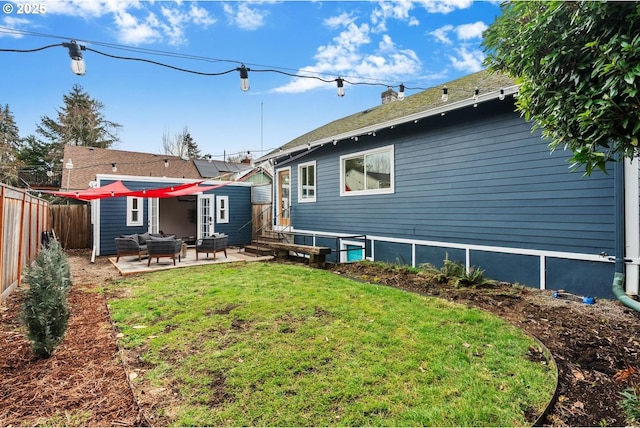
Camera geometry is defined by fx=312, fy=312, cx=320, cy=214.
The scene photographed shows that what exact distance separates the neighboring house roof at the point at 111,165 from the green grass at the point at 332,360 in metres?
14.4

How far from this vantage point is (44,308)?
2.77m

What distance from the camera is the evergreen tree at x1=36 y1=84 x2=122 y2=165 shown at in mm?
25000

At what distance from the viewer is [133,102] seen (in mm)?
16953

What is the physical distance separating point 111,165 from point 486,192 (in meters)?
16.5

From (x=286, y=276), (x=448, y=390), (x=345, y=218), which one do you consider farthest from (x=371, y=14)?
(x=448, y=390)

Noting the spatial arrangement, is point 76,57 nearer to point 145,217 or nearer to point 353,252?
point 353,252

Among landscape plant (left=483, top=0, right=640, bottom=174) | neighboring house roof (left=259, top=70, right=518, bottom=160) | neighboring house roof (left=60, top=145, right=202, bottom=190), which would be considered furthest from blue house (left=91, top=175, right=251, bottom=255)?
landscape plant (left=483, top=0, right=640, bottom=174)

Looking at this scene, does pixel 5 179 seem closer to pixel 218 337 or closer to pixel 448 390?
pixel 218 337

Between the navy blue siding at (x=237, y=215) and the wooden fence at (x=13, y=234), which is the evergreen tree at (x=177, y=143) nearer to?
the navy blue siding at (x=237, y=215)

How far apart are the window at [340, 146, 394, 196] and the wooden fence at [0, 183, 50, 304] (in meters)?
6.92

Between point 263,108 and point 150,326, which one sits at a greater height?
point 263,108

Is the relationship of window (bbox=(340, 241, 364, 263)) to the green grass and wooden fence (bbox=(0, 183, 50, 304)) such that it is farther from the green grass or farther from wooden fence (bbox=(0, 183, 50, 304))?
wooden fence (bbox=(0, 183, 50, 304))

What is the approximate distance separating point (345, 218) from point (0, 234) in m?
6.96

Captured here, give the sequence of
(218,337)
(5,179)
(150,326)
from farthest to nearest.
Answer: (5,179) → (150,326) → (218,337)
